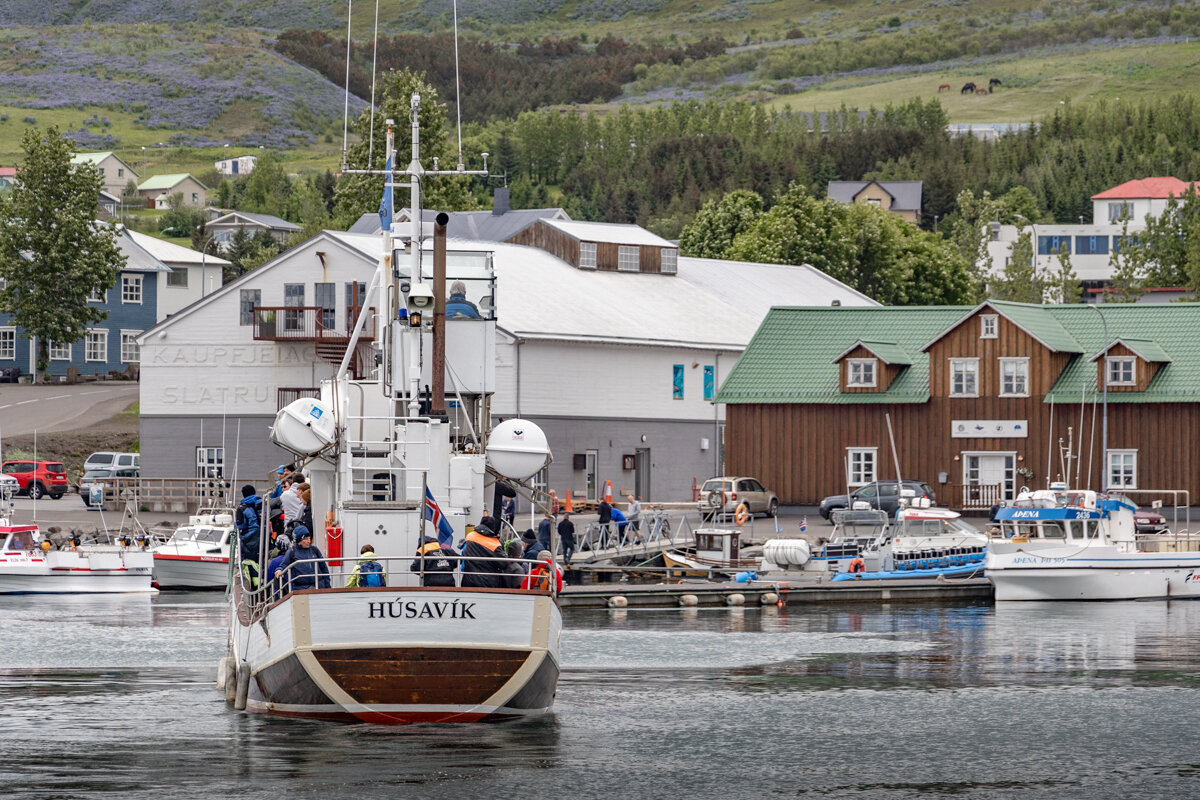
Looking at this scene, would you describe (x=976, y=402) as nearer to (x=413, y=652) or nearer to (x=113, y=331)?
(x=413, y=652)

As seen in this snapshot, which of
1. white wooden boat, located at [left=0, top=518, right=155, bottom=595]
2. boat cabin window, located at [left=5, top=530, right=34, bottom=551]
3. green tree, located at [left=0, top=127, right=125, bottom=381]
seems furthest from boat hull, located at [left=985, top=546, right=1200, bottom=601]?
green tree, located at [left=0, top=127, right=125, bottom=381]

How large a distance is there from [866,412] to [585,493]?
36.2 feet

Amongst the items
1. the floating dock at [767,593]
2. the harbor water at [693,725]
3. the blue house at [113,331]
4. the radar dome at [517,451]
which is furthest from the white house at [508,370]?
the radar dome at [517,451]

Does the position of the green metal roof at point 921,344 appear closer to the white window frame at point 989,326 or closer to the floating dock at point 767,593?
the white window frame at point 989,326

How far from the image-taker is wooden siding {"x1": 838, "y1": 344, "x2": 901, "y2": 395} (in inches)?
2817

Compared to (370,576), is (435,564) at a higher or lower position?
higher

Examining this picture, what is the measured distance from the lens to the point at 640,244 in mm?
87125

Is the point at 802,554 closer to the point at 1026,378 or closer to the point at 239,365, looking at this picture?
the point at 1026,378

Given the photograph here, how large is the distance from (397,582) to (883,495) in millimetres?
41412

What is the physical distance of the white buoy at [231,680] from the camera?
3067cm

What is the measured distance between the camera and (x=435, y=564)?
25453 millimetres

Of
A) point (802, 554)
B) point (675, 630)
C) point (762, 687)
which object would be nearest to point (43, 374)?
point (802, 554)

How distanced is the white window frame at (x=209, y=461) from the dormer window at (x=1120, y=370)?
33463 millimetres

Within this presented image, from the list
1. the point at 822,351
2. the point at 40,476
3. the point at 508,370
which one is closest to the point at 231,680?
the point at 508,370
